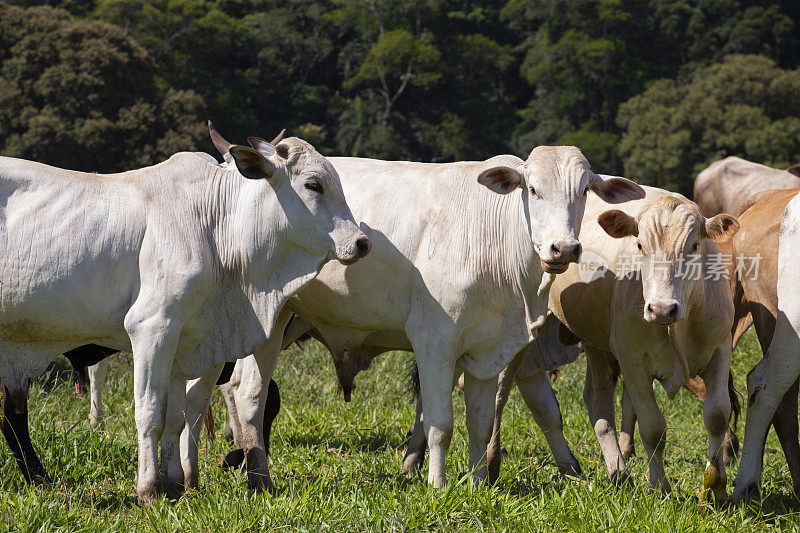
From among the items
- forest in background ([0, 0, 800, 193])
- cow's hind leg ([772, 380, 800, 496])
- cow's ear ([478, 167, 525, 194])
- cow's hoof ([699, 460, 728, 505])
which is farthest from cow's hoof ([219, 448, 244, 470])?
forest in background ([0, 0, 800, 193])

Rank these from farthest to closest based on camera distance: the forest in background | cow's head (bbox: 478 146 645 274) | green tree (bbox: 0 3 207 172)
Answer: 1. the forest in background
2. green tree (bbox: 0 3 207 172)
3. cow's head (bbox: 478 146 645 274)

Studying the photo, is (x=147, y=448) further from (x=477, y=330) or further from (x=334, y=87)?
(x=334, y=87)

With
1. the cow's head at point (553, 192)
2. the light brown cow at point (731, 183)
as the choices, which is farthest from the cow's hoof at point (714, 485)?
the light brown cow at point (731, 183)

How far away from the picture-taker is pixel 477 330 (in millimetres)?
5391

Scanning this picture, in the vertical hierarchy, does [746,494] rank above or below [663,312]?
below

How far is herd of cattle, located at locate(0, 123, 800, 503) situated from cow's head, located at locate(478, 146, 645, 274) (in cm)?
1

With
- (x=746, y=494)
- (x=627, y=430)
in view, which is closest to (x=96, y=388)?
(x=627, y=430)

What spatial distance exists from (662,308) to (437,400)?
1319 millimetres

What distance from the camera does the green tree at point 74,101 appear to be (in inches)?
875

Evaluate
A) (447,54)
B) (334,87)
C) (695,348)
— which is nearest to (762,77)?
(447,54)

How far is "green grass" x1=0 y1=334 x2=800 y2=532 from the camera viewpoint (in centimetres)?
473

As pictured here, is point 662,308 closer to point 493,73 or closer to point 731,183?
point 731,183

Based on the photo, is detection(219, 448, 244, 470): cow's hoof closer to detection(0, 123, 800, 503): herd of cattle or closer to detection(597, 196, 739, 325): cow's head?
detection(0, 123, 800, 503): herd of cattle

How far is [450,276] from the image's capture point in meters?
5.34
